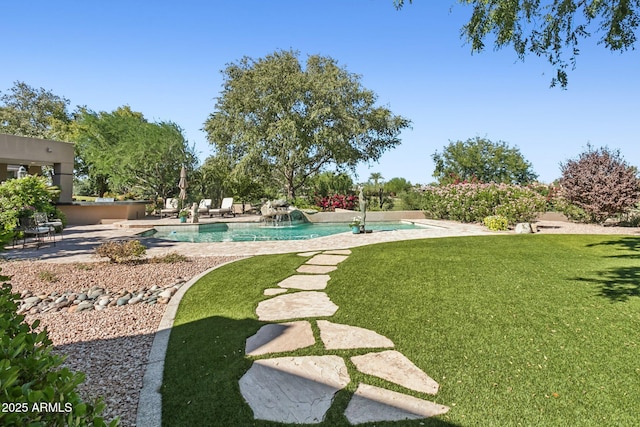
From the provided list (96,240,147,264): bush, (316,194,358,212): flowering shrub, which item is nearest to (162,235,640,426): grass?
(96,240,147,264): bush

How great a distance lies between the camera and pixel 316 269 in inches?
250

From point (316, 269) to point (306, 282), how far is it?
89 centimetres

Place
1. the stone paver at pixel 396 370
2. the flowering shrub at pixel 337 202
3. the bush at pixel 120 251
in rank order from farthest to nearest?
the flowering shrub at pixel 337 202 < the bush at pixel 120 251 < the stone paver at pixel 396 370

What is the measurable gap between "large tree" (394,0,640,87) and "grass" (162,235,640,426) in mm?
4112

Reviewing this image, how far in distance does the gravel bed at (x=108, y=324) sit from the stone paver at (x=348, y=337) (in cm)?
164

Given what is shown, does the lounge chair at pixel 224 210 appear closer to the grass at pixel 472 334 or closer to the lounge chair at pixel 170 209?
the lounge chair at pixel 170 209

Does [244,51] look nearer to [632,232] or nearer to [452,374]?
[632,232]

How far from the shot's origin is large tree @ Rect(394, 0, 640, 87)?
621 centimetres

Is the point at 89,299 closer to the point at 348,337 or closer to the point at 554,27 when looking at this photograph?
the point at 348,337

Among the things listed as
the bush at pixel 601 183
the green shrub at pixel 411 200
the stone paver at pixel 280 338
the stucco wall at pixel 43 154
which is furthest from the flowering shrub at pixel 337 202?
the stone paver at pixel 280 338

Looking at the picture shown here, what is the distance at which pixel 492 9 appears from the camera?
241 inches

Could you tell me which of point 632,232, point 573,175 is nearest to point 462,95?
point 573,175

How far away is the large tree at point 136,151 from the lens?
2311 centimetres

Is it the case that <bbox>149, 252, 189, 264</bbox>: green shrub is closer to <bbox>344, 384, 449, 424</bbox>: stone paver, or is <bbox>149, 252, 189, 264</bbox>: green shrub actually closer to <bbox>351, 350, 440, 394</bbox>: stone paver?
<bbox>351, 350, 440, 394</bbox>: stone paver
